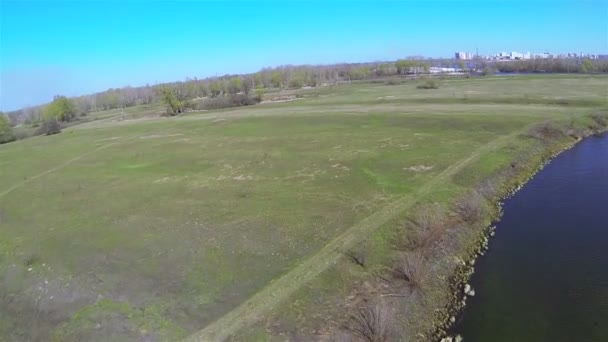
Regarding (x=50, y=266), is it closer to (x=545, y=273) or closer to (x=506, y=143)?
(x=545, y=273)

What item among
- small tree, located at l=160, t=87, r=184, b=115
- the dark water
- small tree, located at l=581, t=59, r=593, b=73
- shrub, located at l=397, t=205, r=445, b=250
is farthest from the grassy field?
small tree, located at l=581, t=59, r=593, b=73

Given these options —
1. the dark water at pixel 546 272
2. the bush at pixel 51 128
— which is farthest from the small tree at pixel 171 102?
the dark water at pixel 546 272

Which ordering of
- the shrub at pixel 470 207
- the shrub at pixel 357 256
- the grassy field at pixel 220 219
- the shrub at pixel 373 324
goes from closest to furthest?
1. the shrub at pixel 373 324
2. the grassy field at pixel 220 219
3. the shrub at pixel 357 256
4. the shrub at pixel 470 207

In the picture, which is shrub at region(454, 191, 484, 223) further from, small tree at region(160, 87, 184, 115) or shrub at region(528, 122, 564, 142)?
small tree at region(160, 87, 184, 115)

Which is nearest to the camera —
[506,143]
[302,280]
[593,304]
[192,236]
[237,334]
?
[237,334]

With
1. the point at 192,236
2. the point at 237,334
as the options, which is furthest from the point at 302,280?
the point at 192,236

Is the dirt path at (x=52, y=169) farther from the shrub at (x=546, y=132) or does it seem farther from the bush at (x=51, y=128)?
the shrub at (x=546, y=132)
